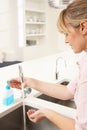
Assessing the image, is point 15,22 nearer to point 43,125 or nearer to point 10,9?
point 10,9

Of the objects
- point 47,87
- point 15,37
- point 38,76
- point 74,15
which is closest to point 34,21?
point 15,37

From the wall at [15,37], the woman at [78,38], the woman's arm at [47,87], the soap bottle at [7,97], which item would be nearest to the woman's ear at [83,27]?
the woman at [78,38]

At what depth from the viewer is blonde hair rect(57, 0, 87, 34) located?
2.34ft

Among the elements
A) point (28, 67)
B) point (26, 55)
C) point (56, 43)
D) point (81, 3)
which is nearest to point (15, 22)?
point (26, 55)

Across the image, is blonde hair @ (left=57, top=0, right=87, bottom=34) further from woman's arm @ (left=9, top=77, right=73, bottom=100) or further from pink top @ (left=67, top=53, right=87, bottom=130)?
woman's arm @ (left=9, top=77, right=73, bottom=100)

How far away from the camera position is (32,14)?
155 inches

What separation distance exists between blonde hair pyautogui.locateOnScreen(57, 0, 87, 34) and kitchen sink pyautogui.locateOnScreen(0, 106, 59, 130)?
0.61m

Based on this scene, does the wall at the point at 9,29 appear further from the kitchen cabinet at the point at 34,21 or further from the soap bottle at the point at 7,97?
the soap bottle at the point at 7,97

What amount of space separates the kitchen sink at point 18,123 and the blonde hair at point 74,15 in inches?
23.9

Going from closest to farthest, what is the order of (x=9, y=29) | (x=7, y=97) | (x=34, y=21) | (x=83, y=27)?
(x=83, y=27) < (x=7, y=97) < (x=9, y=29) < (x=34, y=21)

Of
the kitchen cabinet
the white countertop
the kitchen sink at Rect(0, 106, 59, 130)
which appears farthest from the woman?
the kitchen cabinet

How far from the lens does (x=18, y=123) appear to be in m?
1.20

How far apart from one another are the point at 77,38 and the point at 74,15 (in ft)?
0.29

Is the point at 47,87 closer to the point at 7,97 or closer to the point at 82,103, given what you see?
the point at 7,97
